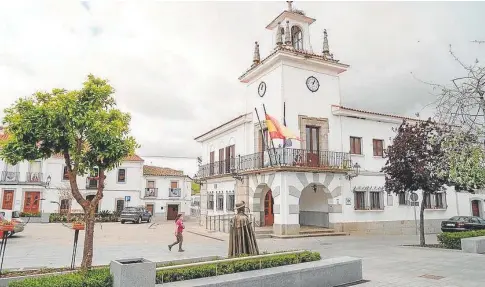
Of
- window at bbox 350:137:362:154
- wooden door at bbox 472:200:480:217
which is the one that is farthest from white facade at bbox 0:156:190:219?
wooden door at bbox 472:200:480:217

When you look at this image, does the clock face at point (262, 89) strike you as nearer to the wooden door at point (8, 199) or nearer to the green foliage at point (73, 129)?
the green foliage at point (73, 129)

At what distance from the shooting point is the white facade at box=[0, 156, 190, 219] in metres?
32.0

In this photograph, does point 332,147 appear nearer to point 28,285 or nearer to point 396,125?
point 396,125

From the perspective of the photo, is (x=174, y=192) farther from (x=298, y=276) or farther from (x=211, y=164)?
(x=298, y=276)

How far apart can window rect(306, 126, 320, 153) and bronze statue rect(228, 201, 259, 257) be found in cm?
1145

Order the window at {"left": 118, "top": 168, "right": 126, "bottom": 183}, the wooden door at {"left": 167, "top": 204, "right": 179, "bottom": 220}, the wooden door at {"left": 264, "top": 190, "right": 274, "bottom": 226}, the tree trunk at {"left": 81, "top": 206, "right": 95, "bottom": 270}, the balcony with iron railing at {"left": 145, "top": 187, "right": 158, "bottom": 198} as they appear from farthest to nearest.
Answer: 1. the wooden door at {"left": 167, "top": 204, "right": 179, "bottom": 220}
2. the balcony with iron railing at {"left": 145, "top": 187, "right": 158, "bottom": 198}
3. the window at {"left": 118, "top": 168, "right": 126, "bottom": 183}
4. the wooden door at {"left": 264, "top": 190, "right": 274, "bottom": 226}
5. the tree trunk at {"left": 81, "top": 206, "right": 95, "bottom": 270}

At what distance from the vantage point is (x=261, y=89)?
20.4m

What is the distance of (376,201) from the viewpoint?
20.4 metres

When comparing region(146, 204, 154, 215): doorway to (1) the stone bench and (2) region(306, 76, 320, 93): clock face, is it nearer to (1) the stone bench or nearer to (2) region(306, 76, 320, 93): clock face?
(2) region(306, 76, 320, 93): clock face

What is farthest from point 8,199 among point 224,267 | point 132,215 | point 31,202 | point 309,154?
point 224,267

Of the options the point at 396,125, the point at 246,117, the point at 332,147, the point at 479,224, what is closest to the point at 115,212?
the point at 246,117

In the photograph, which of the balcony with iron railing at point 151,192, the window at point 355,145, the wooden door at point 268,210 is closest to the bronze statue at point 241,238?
the wooden door at point 268,210

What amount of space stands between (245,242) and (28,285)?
13.8 feet

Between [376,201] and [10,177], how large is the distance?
101 feet
